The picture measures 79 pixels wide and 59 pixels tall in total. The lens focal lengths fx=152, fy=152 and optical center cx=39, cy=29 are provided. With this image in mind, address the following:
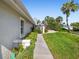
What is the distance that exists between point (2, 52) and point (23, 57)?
2.01 meters

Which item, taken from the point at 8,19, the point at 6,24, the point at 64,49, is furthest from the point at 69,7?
the point at 6,24

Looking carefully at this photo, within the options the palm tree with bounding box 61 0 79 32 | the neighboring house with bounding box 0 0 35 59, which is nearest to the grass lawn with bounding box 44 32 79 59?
the neighboring house with bounding box 0 0 35 59

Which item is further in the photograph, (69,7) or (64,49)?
(69,7)

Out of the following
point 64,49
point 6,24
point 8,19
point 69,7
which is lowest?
point 64,49

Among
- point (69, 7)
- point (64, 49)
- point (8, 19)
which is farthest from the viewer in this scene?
point (69, 7)

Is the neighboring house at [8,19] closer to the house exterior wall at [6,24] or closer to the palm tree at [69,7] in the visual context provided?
the house exterior wall at [6,24]

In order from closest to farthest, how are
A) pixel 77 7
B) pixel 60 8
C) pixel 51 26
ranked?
pixel 77 7
pixel 60 8
pixel 51 26

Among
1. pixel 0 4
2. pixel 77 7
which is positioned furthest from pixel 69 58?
pixel 77 7

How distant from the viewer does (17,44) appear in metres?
7.98

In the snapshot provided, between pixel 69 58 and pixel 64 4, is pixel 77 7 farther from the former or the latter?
pixel 69 58

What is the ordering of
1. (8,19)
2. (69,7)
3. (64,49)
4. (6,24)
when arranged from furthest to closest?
(69,7)
(64,49)
(8,19)
(6,24)

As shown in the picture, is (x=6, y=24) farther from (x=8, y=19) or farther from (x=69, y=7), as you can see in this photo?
(x=69, y=7)

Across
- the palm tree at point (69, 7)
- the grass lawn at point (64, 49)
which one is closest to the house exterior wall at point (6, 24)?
the grass lawn at point (64, 49)

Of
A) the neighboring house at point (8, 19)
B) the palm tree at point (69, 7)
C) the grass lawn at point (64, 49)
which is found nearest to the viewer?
the neighboring house at point (8, 19)
